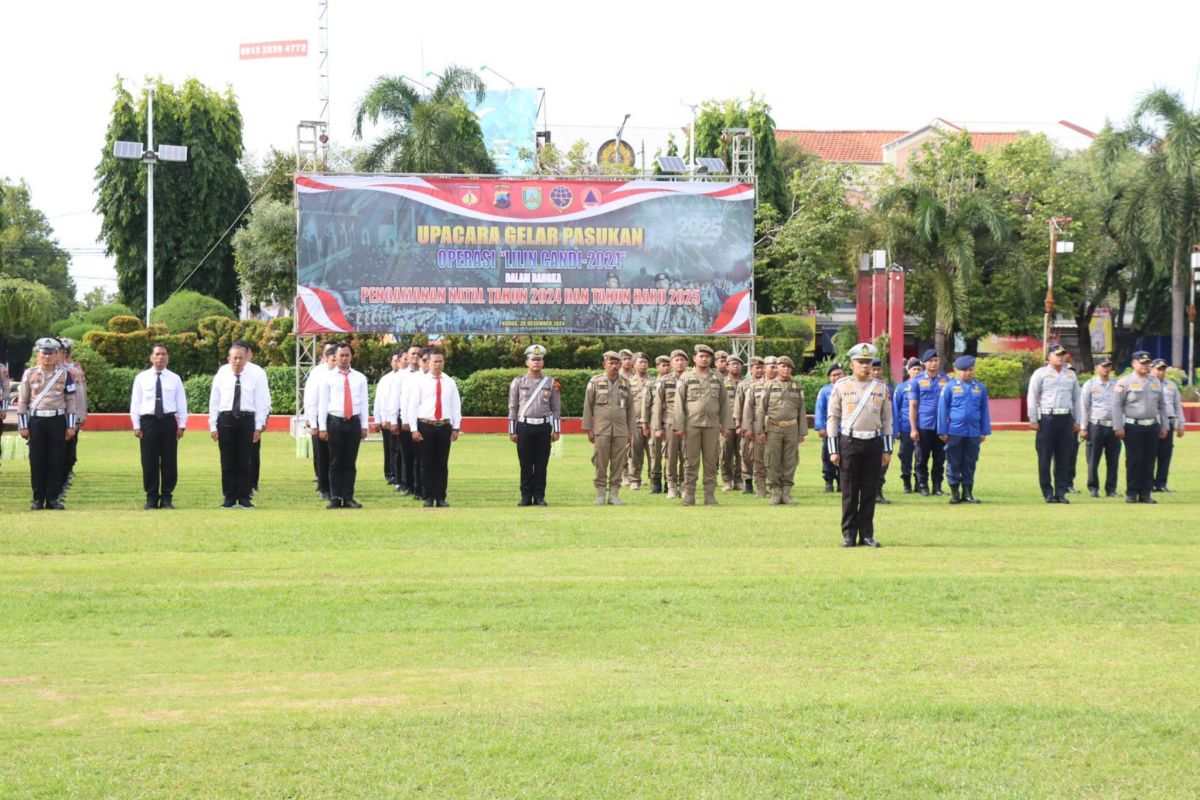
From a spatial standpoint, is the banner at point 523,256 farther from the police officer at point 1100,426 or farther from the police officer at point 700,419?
the police officer at point 700,419

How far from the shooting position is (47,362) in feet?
52.1

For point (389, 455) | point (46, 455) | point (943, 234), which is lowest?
point (389, 455)

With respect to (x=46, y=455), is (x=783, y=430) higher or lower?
higher

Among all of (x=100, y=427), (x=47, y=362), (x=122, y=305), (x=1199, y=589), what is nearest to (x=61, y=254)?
(x=122, y=305)

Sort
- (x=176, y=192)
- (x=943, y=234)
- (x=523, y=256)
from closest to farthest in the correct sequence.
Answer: (x=523, y=256)
(x=943, y=234)
(x=176, y=192)

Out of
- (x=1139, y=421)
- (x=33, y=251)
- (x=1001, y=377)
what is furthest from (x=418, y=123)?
(x=33, y=251)

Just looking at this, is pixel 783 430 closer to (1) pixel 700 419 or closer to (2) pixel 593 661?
(1) pixel 700 419

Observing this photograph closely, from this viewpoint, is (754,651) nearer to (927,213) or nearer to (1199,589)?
(1199,589)

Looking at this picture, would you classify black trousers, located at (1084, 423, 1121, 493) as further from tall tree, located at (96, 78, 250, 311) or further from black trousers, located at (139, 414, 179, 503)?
tall tree, located at (96, 78, 250, 311)

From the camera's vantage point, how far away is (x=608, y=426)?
17.3 m

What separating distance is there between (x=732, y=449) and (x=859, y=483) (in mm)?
7125

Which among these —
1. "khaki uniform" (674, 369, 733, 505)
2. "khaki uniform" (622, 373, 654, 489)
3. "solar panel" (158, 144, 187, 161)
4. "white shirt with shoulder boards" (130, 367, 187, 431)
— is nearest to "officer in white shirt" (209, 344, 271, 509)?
"white shirt with shoulder boards" (130, 367, 187, 431)

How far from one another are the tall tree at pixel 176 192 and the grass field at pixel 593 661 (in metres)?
42.5

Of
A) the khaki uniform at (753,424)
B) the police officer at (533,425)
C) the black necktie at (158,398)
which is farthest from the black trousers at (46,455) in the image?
the khaki uniform at (753,424)
